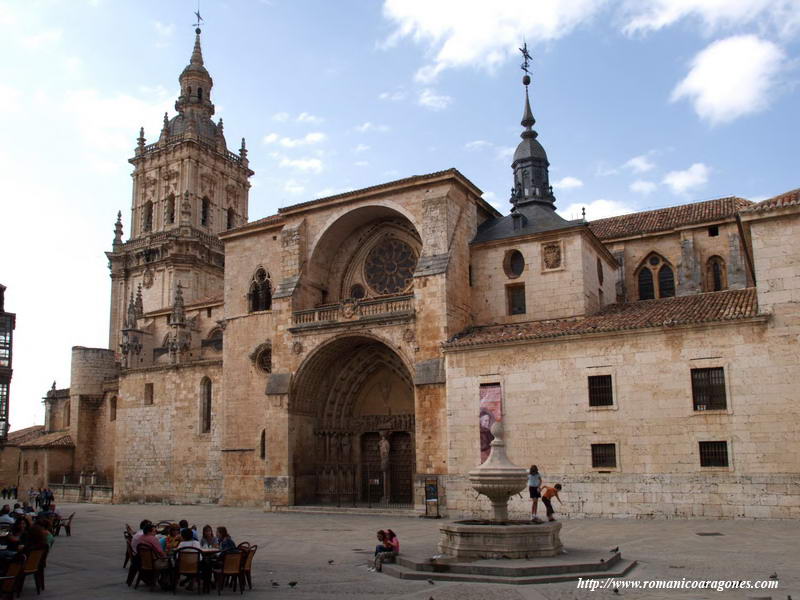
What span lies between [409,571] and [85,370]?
34551 mm

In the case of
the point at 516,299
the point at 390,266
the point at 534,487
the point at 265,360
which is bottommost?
the point at 534,487

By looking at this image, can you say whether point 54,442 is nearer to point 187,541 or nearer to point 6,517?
point 6,517

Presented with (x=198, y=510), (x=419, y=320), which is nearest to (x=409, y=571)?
(x=419, y=320)

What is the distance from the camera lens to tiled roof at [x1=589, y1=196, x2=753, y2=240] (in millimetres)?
28938

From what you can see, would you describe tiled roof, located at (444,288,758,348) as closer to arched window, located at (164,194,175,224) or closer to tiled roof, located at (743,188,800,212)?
tiled roof, located at (743,188,800,212)

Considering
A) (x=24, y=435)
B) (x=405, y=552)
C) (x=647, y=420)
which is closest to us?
(x=405, y=552)

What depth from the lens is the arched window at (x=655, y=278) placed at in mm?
29695

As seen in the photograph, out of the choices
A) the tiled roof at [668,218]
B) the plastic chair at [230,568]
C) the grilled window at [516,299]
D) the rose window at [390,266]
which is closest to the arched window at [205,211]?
the rose window at [390,266]

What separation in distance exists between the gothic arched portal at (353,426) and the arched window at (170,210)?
30.9m

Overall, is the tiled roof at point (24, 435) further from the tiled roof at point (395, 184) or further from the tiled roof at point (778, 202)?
the tiled roof at point (778, 202)

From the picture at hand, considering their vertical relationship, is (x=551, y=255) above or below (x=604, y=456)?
above

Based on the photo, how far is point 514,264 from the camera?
26109 mm

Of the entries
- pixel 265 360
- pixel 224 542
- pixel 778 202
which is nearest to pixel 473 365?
pixel 778 202

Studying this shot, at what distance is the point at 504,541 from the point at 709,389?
977cm
